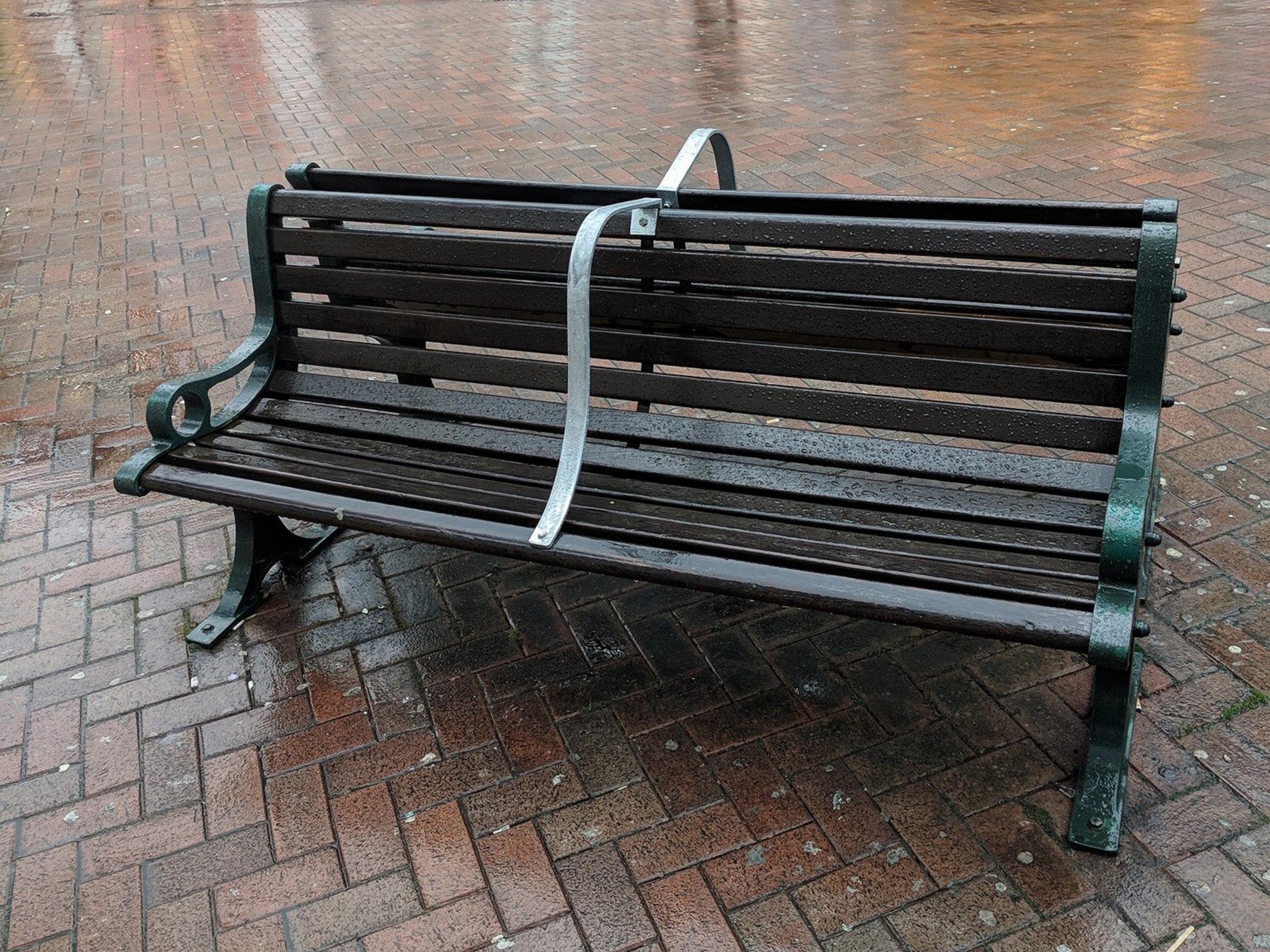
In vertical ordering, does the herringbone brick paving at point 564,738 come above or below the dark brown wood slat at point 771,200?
below

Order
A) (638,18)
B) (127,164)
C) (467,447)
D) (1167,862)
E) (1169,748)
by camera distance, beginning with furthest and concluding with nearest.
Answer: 1. (638,18)
2. (127,164)
3. (467,447)
4. (1169,748)
5. (1167,862)

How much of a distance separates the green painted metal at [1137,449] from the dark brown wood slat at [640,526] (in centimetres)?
7

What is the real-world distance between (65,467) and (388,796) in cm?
217

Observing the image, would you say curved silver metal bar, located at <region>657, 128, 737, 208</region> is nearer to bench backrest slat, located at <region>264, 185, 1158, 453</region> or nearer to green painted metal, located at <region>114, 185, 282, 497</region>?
bench backrest slat, located at <region>264, 185, 1158, 453</region>

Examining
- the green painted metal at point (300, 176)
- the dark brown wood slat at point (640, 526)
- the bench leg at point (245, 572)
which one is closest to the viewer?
the dark brown wood slat at point (640, 526)

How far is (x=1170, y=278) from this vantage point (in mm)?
2242

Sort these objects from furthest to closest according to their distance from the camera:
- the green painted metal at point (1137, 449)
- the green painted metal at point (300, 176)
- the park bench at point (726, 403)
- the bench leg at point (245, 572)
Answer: the green painted metal at point (300, 176) → the bench leg at point (245, 572) → the park bench at point (726, 403) → the green painted metal at point (1137, 449)

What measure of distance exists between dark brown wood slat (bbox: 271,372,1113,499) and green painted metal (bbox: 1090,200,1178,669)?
0.15m

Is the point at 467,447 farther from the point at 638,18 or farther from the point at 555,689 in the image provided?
the point at 638,18

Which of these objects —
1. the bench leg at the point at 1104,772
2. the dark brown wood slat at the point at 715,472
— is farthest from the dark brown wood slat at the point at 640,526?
the bench leg at the point at 1104,772

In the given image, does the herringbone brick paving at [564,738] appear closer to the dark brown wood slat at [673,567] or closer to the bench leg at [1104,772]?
the bench leg at [1104,772]

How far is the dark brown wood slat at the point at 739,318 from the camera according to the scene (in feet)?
7.88

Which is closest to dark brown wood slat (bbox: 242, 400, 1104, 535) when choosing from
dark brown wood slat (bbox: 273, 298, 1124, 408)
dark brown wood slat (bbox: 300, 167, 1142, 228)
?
dark brown wood slat (bbox: 273, 298, 1124, 408)

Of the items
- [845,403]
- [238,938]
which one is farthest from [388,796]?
[845,403]
